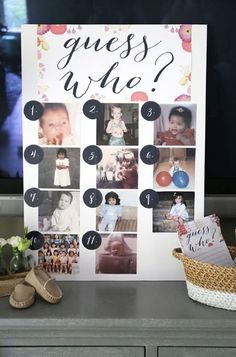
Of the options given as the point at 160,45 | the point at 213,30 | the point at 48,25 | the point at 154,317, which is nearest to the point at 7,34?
the point at 48,25

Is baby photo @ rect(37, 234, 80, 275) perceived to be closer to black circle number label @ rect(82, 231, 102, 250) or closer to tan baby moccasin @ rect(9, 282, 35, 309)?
black circle number label @ rect(82, 231, 102, 250)

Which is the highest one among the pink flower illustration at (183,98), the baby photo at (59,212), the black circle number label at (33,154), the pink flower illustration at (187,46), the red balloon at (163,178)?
the pink flower illustration at (187,46)

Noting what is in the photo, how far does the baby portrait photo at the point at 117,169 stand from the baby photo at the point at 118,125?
0.02 meters

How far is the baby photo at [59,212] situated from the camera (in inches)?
47.9

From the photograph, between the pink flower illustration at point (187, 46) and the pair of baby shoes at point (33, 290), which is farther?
the pink flower illustration at point (187, 46)

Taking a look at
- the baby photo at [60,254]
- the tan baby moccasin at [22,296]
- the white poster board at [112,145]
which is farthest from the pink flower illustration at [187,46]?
the tan baby moccasin at [22,296]

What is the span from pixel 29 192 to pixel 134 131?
29 cm

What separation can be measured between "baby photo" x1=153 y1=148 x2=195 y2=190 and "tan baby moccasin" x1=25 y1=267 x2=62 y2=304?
0.33 meters

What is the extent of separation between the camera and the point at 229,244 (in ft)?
4.25

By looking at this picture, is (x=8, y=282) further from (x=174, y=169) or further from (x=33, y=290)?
(x=174, y=169)

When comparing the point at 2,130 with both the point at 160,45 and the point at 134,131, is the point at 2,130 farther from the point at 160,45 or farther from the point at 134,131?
the point at 160,45

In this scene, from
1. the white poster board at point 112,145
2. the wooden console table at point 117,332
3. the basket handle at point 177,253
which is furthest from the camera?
the white poster board at point 112,145

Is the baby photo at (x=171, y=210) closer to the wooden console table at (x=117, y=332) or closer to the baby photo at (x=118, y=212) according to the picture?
the baby photo at (x=118, y=212)

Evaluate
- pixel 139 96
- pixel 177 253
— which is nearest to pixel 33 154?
pixel 139 96
